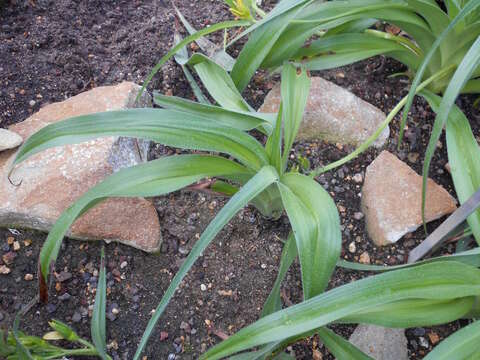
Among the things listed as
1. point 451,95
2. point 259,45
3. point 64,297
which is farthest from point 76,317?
point 451,95

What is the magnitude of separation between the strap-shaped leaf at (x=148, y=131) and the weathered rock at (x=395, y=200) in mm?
429

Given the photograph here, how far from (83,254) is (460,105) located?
116 centimetres

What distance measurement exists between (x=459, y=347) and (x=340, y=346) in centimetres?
20

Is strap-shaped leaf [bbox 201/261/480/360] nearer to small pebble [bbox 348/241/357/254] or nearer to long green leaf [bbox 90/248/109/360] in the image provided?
long green leaf [bbox 90/248/109/360]

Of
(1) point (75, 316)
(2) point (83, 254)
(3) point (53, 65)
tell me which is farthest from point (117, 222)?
(3) point (53, 65)

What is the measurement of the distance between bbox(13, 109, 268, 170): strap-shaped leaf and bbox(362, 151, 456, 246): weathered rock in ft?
1.41

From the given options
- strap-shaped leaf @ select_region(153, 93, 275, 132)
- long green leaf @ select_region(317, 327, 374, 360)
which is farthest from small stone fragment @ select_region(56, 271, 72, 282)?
long green leaf @ select_region(317, 327, 374, 360)

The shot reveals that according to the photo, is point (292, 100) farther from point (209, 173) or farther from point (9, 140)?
point (9, 140)

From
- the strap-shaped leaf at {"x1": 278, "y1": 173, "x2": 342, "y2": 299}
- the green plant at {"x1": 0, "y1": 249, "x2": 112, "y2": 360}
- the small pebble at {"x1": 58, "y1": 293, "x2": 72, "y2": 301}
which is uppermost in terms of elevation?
the strap-shaped leaf at {"x1": 278, "y1": 173, "x2": 342, "y2": 299}

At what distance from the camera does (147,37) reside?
1.46 meters

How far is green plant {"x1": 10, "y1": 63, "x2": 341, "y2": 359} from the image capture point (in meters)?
0.81

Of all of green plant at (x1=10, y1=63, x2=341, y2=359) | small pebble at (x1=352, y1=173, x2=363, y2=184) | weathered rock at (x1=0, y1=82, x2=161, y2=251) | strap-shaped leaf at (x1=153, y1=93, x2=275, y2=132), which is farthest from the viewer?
small pebble at (x1=352, y1=173, x2=363, y2=184)

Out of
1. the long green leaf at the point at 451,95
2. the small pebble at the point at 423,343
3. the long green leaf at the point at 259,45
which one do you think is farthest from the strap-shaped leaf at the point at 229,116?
the small pebble at the point at 423,343

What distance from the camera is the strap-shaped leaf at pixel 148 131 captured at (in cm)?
84
